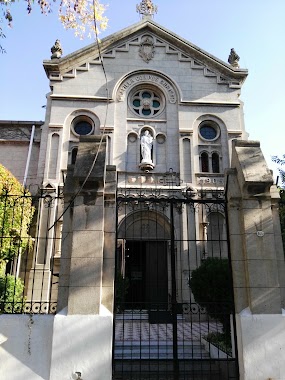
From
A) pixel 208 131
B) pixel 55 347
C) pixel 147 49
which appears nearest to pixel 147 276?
pixel 208 131

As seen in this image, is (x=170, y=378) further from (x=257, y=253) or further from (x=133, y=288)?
(x=133, y=288)

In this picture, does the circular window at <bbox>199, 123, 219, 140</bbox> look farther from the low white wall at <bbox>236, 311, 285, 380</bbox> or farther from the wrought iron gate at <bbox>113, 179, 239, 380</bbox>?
the low white wall at <bbox>236, 311, 285, 380</bbox>

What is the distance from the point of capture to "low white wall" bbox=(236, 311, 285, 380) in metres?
6.13

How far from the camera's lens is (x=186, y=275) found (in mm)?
17484

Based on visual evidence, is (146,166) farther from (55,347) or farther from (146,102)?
(55,347)

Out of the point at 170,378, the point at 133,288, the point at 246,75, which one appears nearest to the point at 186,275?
the point at 133,288

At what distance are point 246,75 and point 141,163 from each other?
920 cm

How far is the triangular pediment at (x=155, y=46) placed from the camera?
2197 cm

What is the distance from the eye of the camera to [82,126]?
2127 centimetres

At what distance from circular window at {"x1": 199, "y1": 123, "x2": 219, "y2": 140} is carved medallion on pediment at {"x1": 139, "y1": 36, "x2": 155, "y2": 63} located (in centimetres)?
550

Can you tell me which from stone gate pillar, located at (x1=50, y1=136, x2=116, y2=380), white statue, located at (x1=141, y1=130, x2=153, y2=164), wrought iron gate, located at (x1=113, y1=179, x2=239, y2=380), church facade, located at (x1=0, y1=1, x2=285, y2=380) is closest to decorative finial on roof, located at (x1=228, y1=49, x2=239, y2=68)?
church facade, located at (x1=0, y1=1, x2=285, y2=380)

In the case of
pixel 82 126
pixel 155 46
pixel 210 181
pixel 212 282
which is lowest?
pixel 212 282

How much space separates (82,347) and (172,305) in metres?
1.77

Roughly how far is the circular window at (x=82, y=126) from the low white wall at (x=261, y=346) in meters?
16.6
